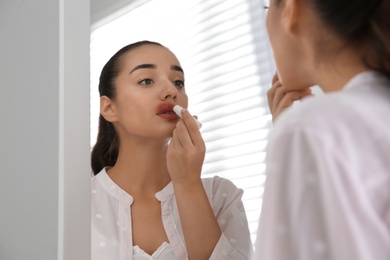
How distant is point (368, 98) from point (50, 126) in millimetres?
391

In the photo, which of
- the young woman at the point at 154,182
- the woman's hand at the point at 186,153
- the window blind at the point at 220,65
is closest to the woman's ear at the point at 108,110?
the young woman at the point at 154,182

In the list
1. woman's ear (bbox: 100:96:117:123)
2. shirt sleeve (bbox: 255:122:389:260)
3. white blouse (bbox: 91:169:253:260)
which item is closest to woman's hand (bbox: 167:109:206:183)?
white blouse (bbox: 91:169:253:260)

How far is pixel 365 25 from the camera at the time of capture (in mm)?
440

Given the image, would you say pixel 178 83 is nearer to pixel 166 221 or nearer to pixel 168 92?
pixel 168 92

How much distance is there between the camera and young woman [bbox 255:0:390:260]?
1.16ft

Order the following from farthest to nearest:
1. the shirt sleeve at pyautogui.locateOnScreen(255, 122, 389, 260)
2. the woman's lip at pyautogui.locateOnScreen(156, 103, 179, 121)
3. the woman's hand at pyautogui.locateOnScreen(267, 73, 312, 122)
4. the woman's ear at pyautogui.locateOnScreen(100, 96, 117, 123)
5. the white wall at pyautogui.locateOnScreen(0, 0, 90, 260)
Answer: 1. the woman's ear at pyautogui.locateOnScreen(100, 96, 117, 123)
2. the woman's lip at pyautogui.locateOnScreen(156, 103, 179, 121)
3. the woman's hand at pyautogui.locateOnScreen(267, 73, 312, 122)
4. the white wall at pyautogui.locateOnScreen(0, 0, 90, 260)
5. the shirt sleeve at pyautogui.locateOnScreen(255, 122, 389, 260)

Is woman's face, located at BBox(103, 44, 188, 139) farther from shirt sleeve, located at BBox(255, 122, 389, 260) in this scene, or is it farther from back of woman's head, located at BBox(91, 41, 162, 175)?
shirt sleeve, located at BBox(255, 122, 389, 260)

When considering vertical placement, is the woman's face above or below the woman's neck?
above

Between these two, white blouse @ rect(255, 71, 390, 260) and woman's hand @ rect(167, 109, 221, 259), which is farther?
woman's hand @ rect(167, 109, 221, 259)

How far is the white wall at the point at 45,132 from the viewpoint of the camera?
1.99ft

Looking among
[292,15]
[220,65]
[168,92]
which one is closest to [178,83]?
[168,92]

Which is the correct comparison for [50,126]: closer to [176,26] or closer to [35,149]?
[35,149]

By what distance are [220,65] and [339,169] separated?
1.15m

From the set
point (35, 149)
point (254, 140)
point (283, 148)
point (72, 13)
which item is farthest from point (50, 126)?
point (254, 140)
